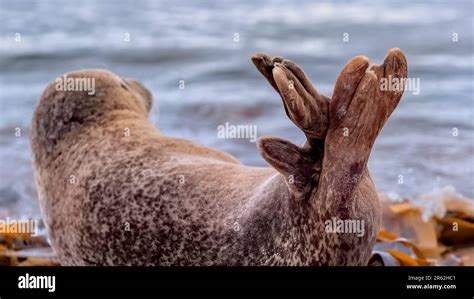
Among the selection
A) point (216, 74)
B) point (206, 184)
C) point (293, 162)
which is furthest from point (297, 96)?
point (216, 74)

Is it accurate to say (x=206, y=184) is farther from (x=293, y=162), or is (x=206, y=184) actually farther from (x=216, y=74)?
(x=216, y=74)

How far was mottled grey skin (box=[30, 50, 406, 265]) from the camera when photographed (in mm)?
1719

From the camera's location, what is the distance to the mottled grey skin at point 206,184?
1.72m

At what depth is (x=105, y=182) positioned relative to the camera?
2104mm

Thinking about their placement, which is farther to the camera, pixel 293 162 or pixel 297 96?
pixel 293 162

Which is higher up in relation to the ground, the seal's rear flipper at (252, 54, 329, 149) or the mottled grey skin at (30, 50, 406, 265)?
the seal's rear flipper at (252, 54, 329, 149)

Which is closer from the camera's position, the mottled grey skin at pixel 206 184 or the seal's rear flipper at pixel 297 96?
the seal's rear flipper at pixel 297 96

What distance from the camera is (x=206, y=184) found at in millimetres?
1987

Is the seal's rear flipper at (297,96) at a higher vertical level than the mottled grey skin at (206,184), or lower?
higher

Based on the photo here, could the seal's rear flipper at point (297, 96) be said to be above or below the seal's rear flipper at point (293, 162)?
above

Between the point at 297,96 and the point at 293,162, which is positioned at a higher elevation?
the point at 297,96

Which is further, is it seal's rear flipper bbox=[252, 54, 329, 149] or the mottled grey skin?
the mottled grey skin
